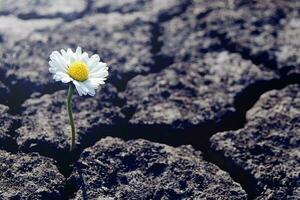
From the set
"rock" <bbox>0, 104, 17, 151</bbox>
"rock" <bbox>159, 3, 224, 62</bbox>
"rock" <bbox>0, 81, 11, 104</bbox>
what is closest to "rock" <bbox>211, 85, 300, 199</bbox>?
"rock" <bbox>159, 3, 224, 62</bbox>

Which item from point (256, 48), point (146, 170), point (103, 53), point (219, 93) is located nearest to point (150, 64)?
point (103, 53)

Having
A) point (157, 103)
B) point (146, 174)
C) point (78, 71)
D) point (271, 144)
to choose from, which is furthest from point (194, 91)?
Result: point (78, 71)

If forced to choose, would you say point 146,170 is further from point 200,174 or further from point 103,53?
point 103,53

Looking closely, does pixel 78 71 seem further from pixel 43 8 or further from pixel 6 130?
pixel 43 8

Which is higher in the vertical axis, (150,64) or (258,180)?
(150,64)

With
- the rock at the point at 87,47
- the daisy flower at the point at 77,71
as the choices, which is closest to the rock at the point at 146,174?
the daisy flower at the point at 77,71

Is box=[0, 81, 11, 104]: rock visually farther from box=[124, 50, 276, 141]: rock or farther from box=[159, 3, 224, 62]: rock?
box=[159, 3, 224, 62]: rock
